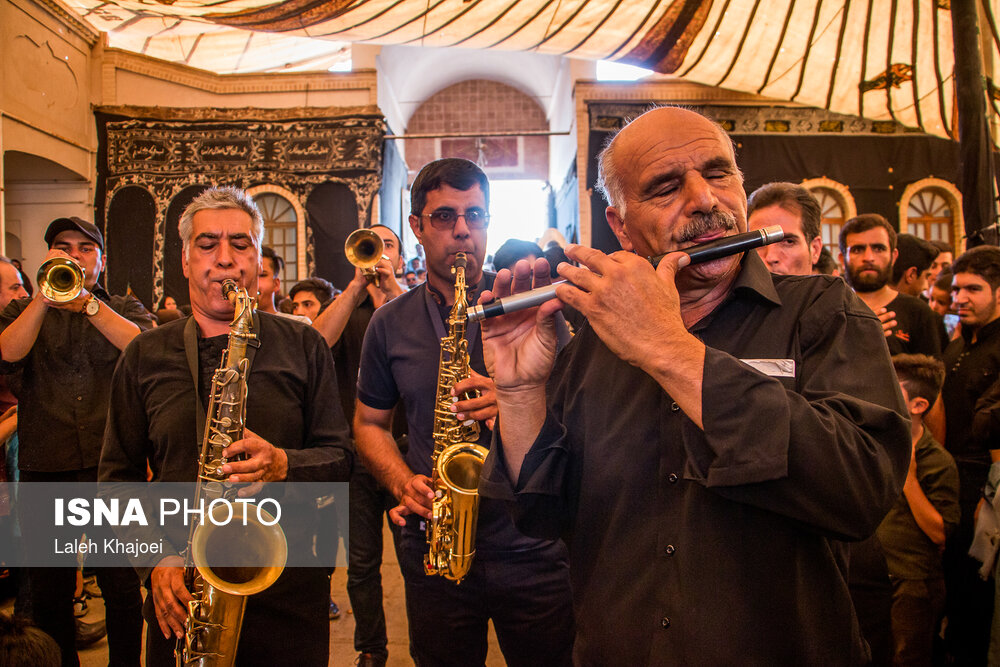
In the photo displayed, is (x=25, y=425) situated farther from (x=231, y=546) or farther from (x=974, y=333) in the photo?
(x=974, y=333)

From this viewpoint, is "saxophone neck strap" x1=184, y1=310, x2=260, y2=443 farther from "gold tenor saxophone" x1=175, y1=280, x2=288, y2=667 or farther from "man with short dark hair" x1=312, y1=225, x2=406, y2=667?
"man with short dark hair" x1=312, y1=225, x2=406, y2=667

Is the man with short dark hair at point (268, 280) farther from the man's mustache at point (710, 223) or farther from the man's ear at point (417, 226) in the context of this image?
the man's mustache at point (710, 223)

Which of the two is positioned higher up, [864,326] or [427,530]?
[864,326]

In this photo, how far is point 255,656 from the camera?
1.97m

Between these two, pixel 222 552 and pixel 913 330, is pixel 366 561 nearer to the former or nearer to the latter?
pixel 222 552

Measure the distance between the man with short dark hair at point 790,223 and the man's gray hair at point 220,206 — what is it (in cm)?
212

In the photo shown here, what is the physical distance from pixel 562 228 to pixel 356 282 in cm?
1124

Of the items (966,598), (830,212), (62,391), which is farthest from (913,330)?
(830,212)

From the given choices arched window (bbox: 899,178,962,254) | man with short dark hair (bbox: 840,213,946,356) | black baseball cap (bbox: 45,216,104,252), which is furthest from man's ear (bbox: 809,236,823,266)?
arched window (bbox: 899,178,962,254)

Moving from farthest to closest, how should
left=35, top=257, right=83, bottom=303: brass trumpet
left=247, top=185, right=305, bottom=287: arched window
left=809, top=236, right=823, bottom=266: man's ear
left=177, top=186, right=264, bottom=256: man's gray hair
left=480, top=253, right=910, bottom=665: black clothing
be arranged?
1. left=247, top=185, right=305, bottom=287: arched window
2. left=35, top=257, right=83, bottom=303: brass trumpet
3. left=809, top=236, right=823, bottom=266: man's ear
4. left=177, top=186, right=264, bottom=256: man's gray hair
5. left=480, top=253, right=910, bottom=665: black clothing

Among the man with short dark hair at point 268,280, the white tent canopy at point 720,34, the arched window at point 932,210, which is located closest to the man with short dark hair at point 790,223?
the white tent canopy at point 720,34

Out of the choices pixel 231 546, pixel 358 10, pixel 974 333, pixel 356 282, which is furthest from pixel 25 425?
pixel 974 333

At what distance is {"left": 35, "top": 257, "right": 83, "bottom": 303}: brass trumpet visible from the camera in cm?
293

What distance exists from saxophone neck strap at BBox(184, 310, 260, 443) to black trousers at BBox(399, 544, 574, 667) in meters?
0.97
